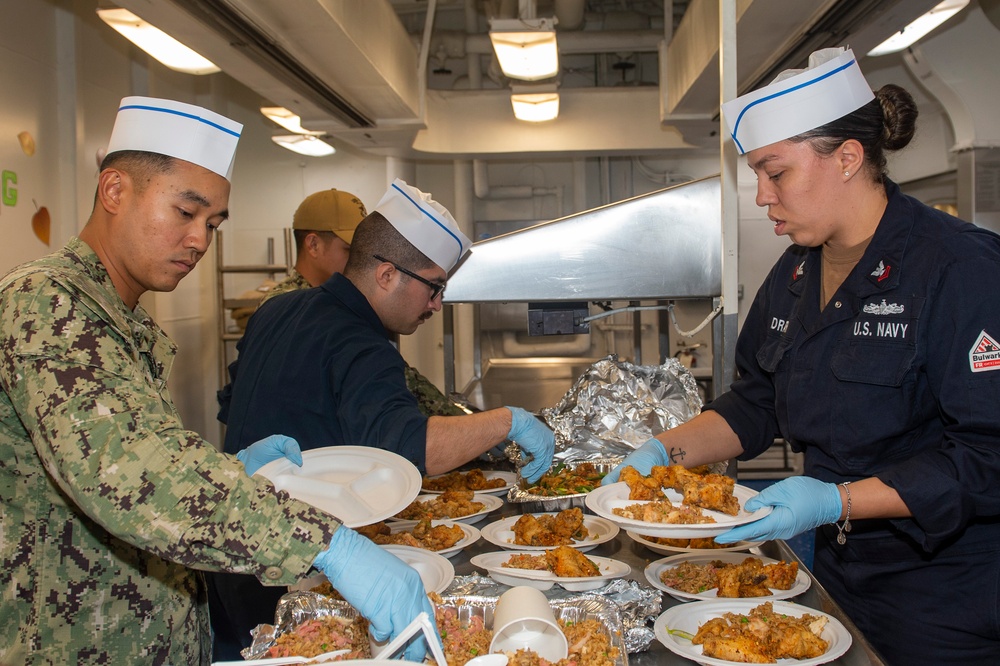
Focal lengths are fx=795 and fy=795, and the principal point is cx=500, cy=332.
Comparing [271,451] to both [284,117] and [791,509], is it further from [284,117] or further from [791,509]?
[284,117]

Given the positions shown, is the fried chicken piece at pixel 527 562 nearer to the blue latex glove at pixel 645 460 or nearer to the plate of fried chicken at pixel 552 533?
the plate of fried chicken at pixel 552 533

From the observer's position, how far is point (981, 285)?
59.0 inches

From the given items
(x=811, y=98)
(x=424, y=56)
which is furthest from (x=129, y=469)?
(x=424, y=56)

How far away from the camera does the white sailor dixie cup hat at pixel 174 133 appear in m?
1.42

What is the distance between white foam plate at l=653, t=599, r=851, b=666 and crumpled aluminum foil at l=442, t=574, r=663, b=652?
26mm

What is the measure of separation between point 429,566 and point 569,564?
0.29m

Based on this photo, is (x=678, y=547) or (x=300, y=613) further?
(x=678, y=547)

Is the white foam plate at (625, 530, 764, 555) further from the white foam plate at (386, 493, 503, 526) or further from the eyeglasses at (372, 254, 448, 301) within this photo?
the eyeglasses at (372, 254, 448, 301)

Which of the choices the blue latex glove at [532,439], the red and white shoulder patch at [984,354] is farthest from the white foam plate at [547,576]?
the red and white shoulder patch at [984,354]

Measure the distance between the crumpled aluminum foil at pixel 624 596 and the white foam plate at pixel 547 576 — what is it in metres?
0.01

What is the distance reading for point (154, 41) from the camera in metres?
3.44

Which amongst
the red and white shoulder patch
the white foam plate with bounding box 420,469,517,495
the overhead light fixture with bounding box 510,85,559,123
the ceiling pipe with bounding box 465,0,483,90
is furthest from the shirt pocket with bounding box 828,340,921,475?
the ceiling pipe with bounding box 465,0,483,90

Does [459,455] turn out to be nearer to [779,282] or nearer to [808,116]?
[779,282]

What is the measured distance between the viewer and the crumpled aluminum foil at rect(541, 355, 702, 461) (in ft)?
8.55
